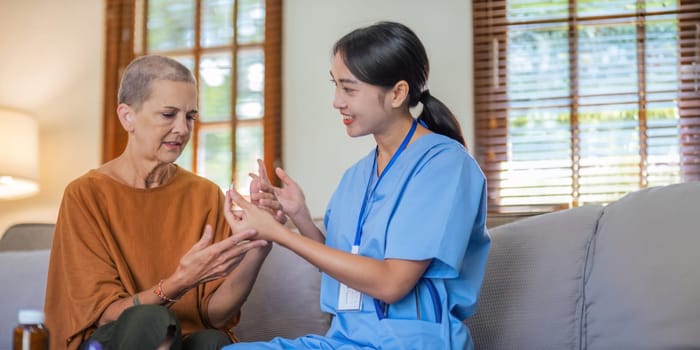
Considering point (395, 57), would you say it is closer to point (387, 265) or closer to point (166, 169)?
point (387, 265)

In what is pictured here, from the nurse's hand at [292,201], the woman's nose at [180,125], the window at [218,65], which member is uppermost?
the window at [218,65]

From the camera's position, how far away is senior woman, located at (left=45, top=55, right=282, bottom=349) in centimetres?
180

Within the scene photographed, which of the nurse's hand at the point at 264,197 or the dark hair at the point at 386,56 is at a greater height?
the dark hair at the point at 386,56

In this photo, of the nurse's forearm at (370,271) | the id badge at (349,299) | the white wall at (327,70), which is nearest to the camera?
the nurse's forearm at (370,271)

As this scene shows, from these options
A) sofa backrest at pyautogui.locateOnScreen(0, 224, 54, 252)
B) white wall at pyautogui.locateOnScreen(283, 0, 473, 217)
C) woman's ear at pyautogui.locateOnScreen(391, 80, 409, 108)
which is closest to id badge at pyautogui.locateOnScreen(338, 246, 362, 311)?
woman's ear at pyautogui.locateOnScreen(391, 80, 409, 108)

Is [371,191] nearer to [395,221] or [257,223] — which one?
[395,221]

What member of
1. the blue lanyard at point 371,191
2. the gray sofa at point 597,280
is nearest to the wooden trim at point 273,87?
the gray sofa at point 597,280

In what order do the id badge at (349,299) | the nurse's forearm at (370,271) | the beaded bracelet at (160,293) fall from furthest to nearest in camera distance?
the beaded bracelet at (160,293) < the id badge at (349,299) < the nurse's forearm at (370,271)

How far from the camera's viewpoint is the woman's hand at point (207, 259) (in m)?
1.75

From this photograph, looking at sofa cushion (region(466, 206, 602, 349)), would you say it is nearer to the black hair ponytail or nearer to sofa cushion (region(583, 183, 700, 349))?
sofa cushion (region(583, 183, 700, 349))

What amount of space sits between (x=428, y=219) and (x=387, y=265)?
0.12m

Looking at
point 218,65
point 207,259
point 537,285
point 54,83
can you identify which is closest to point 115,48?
point 54,83

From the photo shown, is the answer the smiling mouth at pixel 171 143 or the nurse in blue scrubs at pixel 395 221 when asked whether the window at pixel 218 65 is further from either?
the nurse in blue scrubs at pixel 395 221

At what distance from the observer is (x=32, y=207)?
13.4 ft
